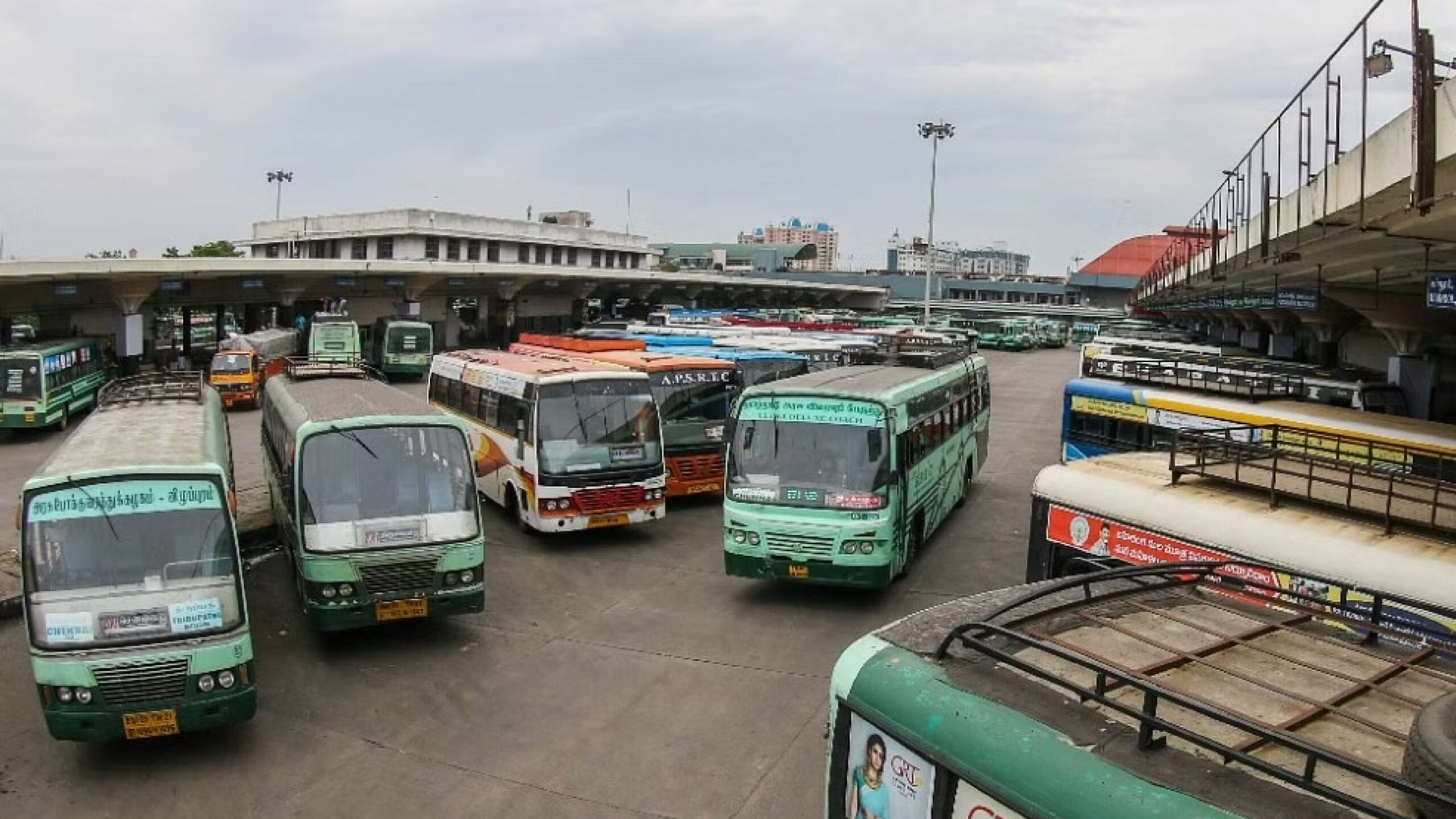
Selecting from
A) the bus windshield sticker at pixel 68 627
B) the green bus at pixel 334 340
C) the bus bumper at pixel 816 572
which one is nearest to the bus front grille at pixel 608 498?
the bus bumper at pixel 816 572

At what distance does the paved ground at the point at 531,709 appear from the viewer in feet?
23.5

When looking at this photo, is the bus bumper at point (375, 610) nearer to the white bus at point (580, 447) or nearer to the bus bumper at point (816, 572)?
the bus bumper at point (816, 572)

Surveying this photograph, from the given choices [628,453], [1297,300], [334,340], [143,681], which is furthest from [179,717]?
[334,340]

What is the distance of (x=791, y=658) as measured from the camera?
9.99 m

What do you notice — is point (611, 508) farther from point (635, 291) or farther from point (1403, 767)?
point (635, 291)

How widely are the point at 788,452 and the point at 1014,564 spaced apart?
432cm

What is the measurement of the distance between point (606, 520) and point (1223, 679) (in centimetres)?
1085

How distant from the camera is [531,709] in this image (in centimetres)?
871

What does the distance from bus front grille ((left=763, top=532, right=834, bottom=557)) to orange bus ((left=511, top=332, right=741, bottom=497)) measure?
17.4 ft

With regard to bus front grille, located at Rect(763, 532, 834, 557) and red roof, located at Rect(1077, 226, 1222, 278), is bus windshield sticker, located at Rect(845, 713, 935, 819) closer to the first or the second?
bus front grille, located at Rect(763, 532, 834, 557)

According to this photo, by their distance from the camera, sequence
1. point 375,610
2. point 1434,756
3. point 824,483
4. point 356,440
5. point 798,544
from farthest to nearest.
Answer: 1. point 824,483
2. point 798,544
3. point 356,440
4. point 375,610
5. point 1434,756

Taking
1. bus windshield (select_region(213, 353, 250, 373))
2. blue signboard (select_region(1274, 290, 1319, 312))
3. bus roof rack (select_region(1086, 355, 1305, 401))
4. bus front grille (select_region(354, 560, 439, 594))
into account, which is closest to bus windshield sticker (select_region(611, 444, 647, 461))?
bus front grille (select_region(354, 560, 439, 594))

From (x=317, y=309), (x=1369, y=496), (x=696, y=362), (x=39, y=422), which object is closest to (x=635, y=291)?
(x=317, y=309)

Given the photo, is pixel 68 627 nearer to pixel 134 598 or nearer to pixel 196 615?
pixel 134 598
